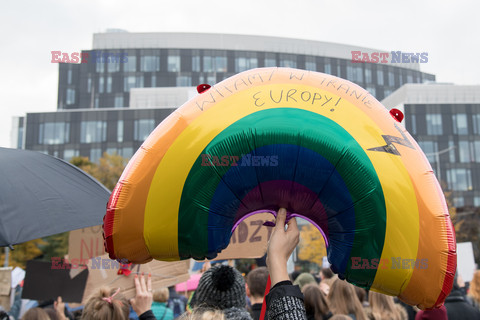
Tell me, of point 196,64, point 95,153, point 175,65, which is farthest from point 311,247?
point 175,65

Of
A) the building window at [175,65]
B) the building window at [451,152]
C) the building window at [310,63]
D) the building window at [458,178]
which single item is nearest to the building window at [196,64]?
the building window at [175,65]

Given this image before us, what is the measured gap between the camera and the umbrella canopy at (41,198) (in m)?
2.68

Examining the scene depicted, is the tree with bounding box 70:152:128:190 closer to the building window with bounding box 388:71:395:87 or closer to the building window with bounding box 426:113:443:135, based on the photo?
the building window with bounding box 426:113:443:135

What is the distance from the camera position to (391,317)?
380 centimetres

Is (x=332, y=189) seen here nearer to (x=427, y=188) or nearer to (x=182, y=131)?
(x=427, y=188)

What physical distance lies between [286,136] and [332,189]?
0.31 metres

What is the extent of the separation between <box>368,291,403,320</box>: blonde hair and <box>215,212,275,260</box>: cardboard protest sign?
1092 mm

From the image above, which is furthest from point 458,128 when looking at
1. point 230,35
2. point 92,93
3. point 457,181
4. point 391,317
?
point 391,317

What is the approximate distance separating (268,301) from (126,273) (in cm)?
241

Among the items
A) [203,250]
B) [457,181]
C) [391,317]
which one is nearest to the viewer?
[203,250]

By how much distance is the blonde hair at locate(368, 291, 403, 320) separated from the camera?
3.81m

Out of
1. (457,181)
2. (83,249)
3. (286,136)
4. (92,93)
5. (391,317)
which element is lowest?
(391,317)

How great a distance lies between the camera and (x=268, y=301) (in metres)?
1.73

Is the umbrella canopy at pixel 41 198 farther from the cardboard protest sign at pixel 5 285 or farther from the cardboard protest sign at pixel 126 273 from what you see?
the cardboard protest sign at pixel 5 285
